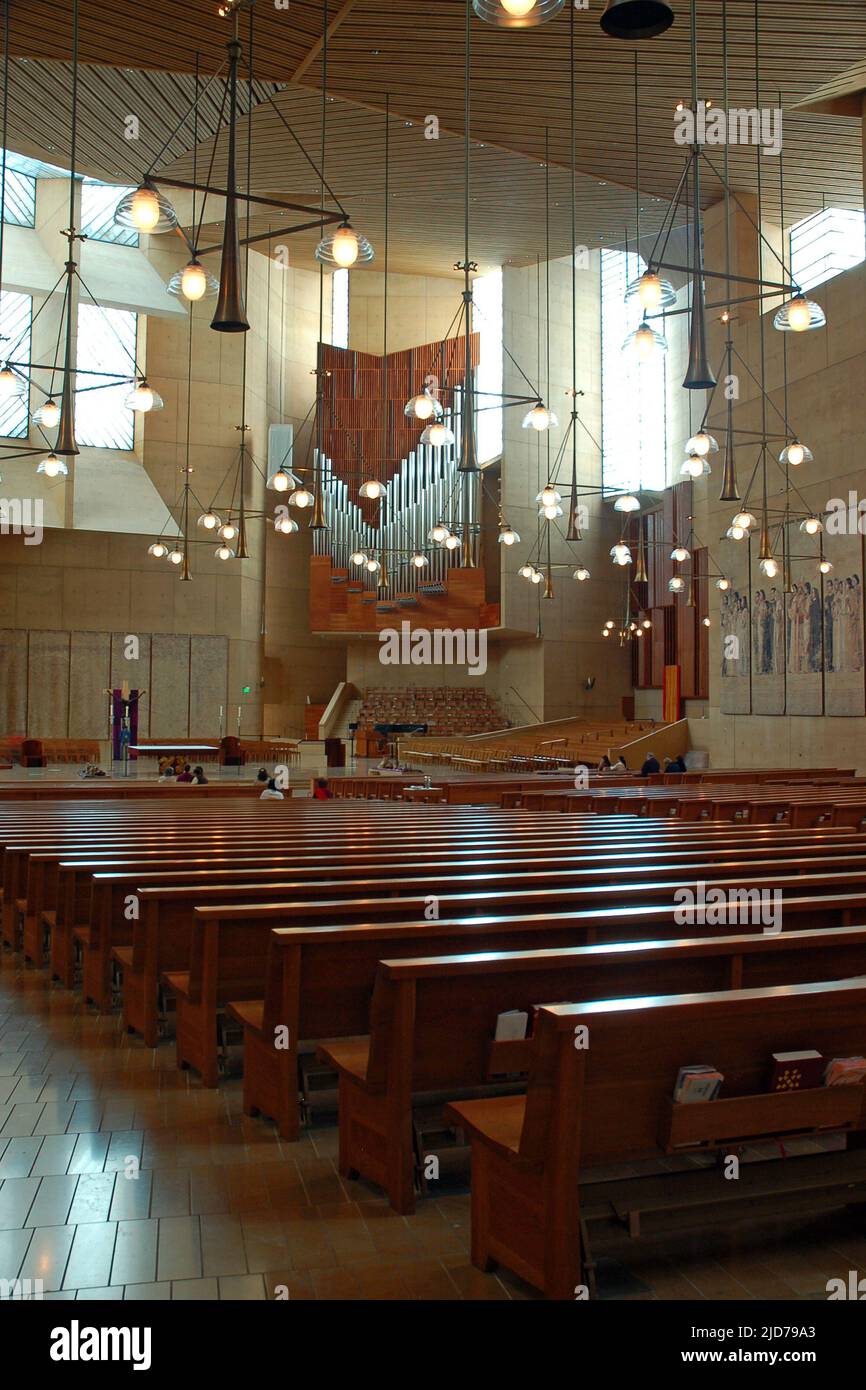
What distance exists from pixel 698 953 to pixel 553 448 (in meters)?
24.0

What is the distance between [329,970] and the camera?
297 cm

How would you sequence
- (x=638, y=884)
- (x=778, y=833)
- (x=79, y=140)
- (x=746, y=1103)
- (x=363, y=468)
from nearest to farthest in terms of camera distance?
(x=746, y=1103), (x=638, y=884), (x=778, y=833), (x=79, y=140), (x=363, y=468)

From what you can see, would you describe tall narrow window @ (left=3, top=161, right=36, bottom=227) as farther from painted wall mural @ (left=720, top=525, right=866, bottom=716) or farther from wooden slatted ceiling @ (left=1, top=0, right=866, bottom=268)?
painted wall mural @ (left=720, top=525, right=866, bottom=716)

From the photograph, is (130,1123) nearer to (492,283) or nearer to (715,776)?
(715,776)

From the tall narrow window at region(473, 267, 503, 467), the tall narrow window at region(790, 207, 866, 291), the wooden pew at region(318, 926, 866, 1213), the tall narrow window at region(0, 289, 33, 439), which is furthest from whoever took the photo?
the tall narrow window at region(473, 267, 503, 467)

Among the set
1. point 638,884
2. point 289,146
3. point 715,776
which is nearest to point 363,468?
point 289,146

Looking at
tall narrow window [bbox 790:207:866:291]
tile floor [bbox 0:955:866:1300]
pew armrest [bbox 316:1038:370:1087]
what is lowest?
tile floor [bbox 0:955:866:1300]

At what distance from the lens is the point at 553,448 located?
2558 cm

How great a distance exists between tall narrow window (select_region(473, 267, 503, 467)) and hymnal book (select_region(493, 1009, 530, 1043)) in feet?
76.0

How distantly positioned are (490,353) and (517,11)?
23.1 metres

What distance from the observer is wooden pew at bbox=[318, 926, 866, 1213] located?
2506mm

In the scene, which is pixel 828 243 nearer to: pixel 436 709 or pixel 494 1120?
pixel 436 709

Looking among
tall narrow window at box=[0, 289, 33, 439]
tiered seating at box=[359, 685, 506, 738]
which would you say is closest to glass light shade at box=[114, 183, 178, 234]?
tall narrow window at box=[0, 289, 33, 439]
